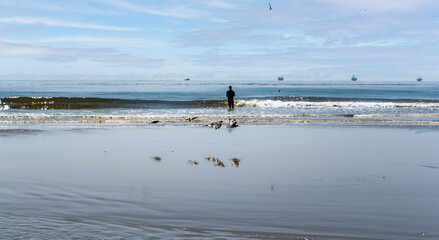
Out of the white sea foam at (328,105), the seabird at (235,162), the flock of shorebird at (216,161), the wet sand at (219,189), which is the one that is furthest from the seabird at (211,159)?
the white sea foam at (328,105)

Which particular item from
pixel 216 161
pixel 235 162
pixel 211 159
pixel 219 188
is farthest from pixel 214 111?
pixel 219 188

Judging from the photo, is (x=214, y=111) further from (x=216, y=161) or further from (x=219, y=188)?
(x=219, y=188)

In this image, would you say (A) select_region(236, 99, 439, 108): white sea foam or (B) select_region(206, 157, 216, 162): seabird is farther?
(A) select_region(236, 99, 439, 108): white sea foam

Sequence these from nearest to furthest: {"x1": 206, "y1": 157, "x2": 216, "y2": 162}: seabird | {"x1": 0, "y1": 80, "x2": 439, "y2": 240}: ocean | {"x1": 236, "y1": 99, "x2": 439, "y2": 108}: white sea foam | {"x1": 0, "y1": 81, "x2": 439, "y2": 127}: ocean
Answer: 1. {"x1": 0, "y1": 80, "x2": 439, "y2": 240}: ocean
2. {"x1": 206, "y1": 157, "x2": 216, "y2": 162}: seabird
3. {"x1": 0, "y1": 81, "x2": 439, "y2": 127}: ocean
4. {"x1": 236, "y1": 99, "x2": 439, "y2": 108}: white sea foam

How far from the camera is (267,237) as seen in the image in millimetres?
Result: 6059

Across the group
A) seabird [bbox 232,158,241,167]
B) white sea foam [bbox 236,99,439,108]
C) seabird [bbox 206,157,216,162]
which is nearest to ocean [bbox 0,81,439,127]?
white sea foam [bbox 236,99,439,108]

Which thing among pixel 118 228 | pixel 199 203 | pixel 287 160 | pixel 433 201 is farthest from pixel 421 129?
pixel 118 228

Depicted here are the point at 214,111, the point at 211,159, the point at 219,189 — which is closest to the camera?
the point at 219,189

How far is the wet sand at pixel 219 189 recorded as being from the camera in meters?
6.38

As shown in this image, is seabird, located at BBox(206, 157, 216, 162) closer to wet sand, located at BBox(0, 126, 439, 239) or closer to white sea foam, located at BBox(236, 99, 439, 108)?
wet sand, located at BBox(0, 126, 439, 239)

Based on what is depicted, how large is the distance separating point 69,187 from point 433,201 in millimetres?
6081

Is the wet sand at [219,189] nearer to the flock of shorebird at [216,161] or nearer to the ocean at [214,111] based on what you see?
the flock of shorebird at [216,161]

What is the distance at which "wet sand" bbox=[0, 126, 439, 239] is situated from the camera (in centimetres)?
638

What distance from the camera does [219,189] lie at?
8.77 m
